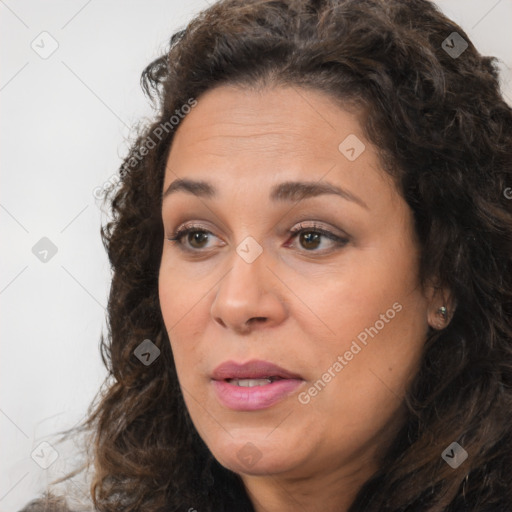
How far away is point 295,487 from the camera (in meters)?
2.35

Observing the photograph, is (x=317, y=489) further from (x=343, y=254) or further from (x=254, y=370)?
(x=343, y=254)

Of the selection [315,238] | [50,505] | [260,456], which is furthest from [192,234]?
[50,505]

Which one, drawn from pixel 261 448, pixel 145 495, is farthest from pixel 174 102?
pixel 145 495

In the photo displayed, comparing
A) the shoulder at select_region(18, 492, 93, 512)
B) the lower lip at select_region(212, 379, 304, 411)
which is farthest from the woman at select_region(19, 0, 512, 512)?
the shoulder at select_region(18, 492, 93, 512)

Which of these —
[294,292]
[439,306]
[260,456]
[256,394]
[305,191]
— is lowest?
[439,306]

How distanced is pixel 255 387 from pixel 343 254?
0.36 metres

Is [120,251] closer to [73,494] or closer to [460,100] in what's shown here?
[73,494]

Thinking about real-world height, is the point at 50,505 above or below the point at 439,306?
above

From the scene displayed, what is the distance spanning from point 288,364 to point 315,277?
0.68 ft

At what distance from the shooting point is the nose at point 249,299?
6.77ft

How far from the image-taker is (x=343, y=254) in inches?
85.7

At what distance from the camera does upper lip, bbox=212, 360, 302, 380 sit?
2088 millimetres

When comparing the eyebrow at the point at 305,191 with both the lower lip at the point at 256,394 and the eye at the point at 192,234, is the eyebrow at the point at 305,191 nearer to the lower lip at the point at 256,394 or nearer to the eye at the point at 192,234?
the eye at the point at 192,234

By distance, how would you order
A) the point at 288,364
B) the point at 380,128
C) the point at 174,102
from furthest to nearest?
the point at 174,102 < the point at 380,128 < the point at 288,364
